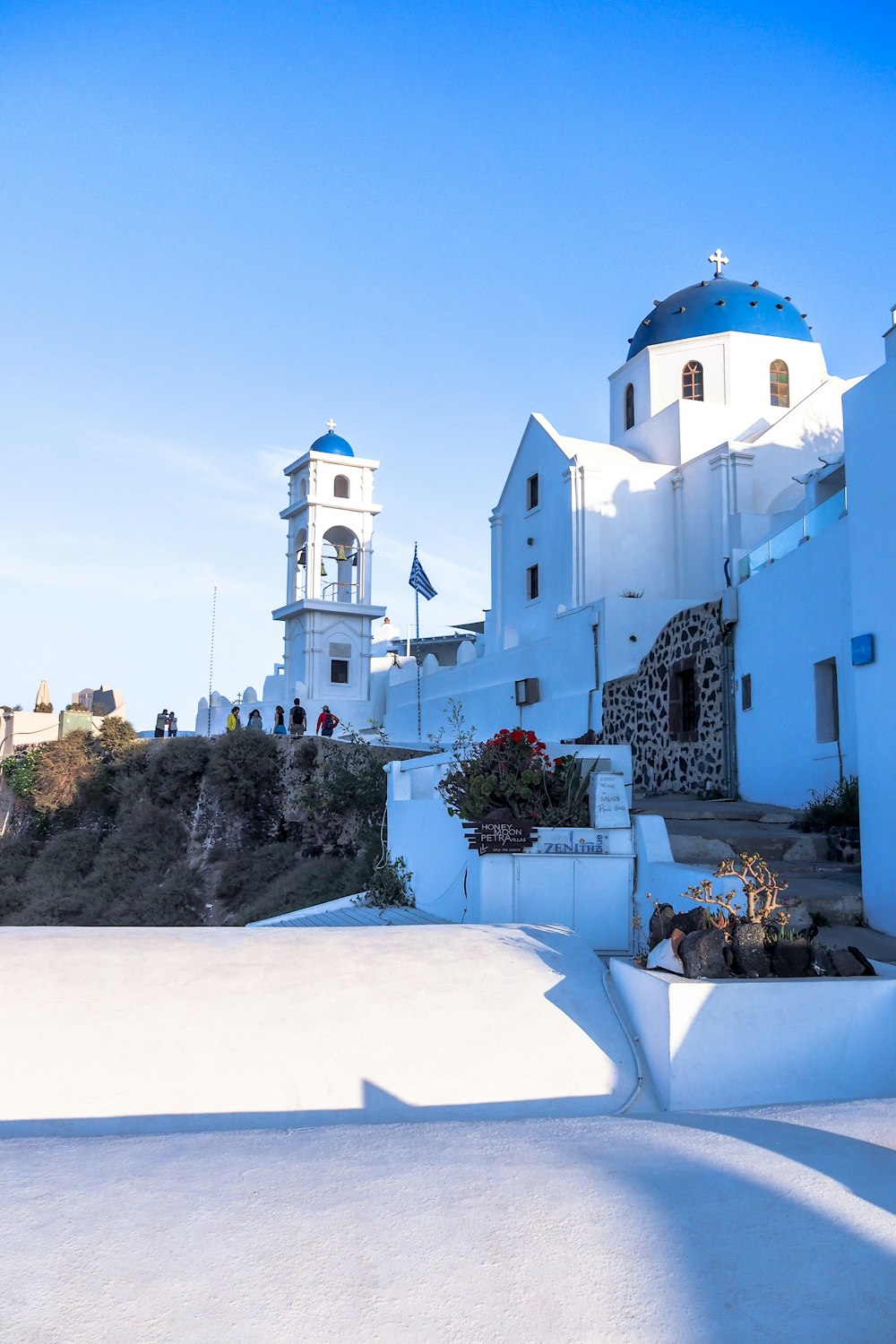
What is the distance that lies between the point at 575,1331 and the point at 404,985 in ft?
10.6

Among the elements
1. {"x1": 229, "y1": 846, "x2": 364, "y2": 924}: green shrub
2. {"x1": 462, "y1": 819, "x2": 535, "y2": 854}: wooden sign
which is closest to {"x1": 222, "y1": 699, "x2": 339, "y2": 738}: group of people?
{"x1": 229, "y1": 846, "x2": 364, "y2": 924}: green shrub

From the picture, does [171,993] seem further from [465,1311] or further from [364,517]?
[364,517]

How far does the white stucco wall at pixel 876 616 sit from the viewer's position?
881 cm

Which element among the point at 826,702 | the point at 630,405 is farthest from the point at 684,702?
the point at 630,405

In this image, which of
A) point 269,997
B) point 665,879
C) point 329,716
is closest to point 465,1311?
point 269,997

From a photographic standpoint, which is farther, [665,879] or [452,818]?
[452,818]

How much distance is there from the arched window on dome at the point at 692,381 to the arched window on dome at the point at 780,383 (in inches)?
66.9

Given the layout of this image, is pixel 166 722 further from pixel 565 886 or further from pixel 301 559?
pixel 565 886

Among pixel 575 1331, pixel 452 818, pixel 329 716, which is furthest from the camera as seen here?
pixel 329 716

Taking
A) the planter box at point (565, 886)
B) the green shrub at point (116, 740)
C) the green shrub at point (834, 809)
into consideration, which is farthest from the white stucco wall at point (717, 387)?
the planter box at point (565, 886)

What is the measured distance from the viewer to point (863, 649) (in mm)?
9062

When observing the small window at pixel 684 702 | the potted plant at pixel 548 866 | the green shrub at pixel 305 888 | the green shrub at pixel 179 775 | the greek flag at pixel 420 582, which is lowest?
the green shrub at pixel 305 888

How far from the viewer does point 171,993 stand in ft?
18.5

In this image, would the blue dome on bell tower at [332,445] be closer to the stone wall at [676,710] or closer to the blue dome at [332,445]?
the blue dome at [332,445]
